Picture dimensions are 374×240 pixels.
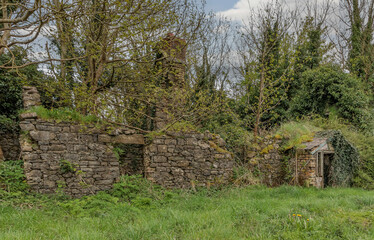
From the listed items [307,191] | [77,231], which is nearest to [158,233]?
[77,231]

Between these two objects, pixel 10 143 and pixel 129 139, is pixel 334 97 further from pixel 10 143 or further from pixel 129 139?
pixel 10 143

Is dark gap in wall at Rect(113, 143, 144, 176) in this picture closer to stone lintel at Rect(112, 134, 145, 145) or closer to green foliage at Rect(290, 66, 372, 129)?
stone lintel at Rect(112, 134, 145, 145)

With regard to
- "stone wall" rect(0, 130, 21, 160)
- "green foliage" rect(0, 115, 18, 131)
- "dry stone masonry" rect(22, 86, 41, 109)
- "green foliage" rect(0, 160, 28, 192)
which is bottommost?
"green foliage" rect(0, 160, 28, 192)

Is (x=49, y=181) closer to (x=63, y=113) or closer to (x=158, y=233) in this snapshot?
(x=63, y=113)

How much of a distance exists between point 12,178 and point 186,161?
4.75 metres

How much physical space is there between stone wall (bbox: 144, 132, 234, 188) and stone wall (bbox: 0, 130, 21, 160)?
6149mm

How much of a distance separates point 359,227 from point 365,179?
7.02m

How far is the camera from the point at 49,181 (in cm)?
646

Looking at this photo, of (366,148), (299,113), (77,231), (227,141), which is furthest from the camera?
(299,113)

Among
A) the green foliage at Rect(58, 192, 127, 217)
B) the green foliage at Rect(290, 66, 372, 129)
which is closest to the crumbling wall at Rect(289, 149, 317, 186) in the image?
the green foliage at Rect(290, 66, 372, 129)

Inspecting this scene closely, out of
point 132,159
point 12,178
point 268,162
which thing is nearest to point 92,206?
point 12,178

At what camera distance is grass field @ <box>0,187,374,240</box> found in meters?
4.17

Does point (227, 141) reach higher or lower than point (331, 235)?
higher

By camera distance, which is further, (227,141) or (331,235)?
(227,141)
